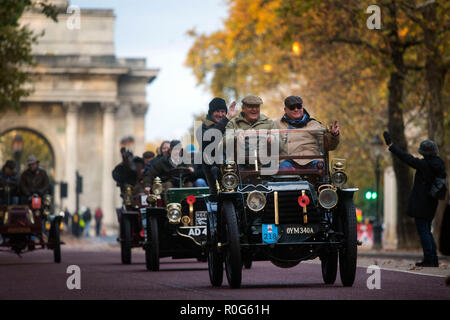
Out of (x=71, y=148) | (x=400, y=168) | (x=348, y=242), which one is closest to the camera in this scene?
(x=348, y=242)

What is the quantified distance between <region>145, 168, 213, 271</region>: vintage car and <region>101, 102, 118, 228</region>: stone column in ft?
201

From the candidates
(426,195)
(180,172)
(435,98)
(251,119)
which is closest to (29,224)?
(180,172)

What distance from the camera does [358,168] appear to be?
194ft

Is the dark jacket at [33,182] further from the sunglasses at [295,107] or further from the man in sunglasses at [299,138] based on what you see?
the sunglasses at [295,107]

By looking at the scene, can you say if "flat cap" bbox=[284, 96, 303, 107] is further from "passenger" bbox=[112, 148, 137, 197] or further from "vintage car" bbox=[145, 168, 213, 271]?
"passenger" bbox=[112, 148, 137, 197]

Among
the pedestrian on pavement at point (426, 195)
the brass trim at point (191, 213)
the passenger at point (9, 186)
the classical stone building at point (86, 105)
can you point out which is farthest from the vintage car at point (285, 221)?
the classical stone building at point (86, 105)

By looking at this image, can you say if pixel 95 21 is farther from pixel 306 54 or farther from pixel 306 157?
pixel 306 157

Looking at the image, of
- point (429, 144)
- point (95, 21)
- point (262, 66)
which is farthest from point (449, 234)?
point (95, 21)

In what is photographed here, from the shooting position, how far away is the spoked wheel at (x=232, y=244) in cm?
1354

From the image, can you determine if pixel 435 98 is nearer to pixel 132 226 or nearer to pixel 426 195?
pixel 132 226

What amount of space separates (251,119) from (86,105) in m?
69.7

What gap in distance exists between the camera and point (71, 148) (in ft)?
268

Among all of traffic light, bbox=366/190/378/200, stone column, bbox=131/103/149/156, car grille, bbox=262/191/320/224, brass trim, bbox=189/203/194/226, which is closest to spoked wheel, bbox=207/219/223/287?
car grille, bbox=262/191/320/224
